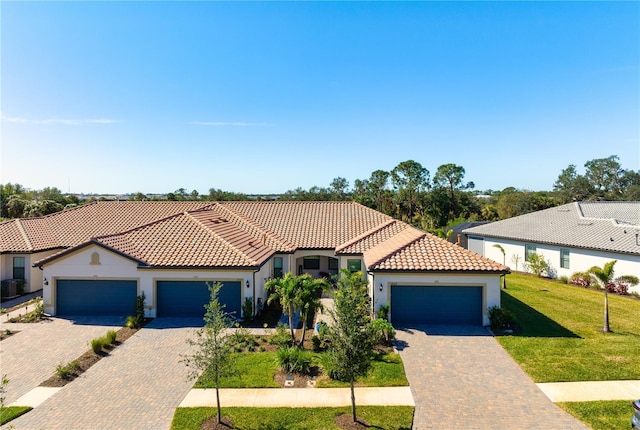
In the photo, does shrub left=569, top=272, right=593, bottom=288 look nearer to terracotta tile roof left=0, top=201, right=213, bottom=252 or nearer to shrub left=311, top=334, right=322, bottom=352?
shrub left=311, top=334, right=322, bottom=352

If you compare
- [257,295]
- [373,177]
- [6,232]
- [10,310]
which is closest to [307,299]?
[257,295]

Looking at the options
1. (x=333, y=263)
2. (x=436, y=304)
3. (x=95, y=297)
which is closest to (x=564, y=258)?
(x=436, y=304)

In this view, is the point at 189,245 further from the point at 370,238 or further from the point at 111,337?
the point at 370,238

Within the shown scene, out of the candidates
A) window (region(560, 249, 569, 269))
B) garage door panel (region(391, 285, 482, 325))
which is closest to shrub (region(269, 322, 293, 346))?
garage door panel (region(391, 285, 482, 325))

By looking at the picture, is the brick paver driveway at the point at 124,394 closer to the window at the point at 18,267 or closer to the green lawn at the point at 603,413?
the green lawn at the point at 603,413

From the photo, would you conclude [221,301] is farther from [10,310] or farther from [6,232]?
[6,232]
